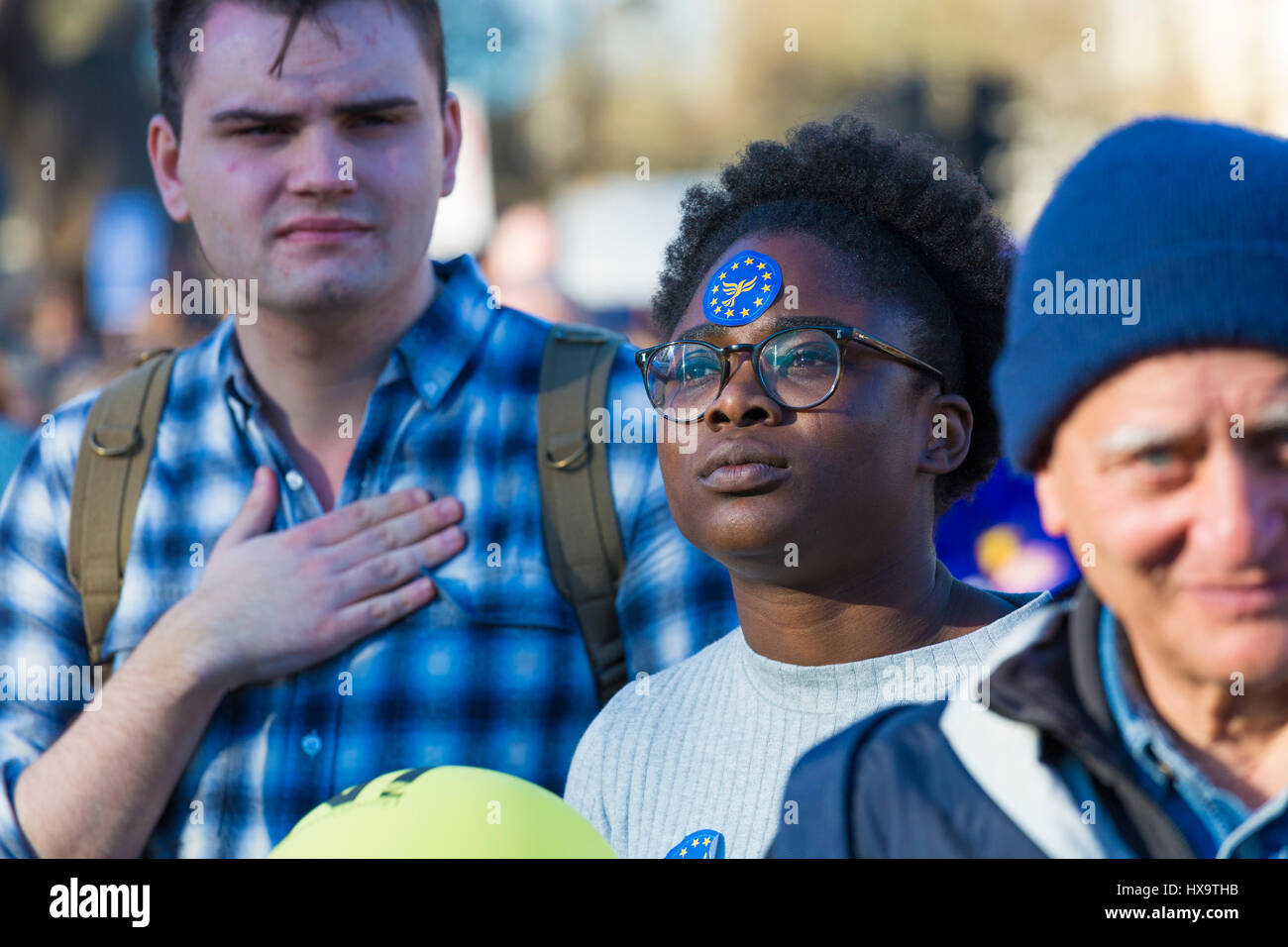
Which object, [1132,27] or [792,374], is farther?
[1132,27]

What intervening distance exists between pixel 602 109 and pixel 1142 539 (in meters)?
27.8

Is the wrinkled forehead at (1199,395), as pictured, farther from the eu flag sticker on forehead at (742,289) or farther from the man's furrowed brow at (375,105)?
the man's furrowed brow at (375,105)

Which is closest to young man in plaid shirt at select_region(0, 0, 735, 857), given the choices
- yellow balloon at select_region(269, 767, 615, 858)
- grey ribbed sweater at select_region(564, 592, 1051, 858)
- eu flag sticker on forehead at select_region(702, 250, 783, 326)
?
grey ribbed sweater at select_region(564, 592, 1051, 858)

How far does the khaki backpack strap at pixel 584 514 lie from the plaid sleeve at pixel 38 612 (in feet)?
3.34

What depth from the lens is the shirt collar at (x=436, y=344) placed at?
3.06 meters

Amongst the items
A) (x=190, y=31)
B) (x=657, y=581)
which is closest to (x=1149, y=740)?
(x=657, y=581)

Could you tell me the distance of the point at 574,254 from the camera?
676 inches

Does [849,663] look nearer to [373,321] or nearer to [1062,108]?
[373,321]

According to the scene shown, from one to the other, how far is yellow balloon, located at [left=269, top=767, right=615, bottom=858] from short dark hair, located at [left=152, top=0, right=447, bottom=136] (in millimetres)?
1564

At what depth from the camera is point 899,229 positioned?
101 inches
